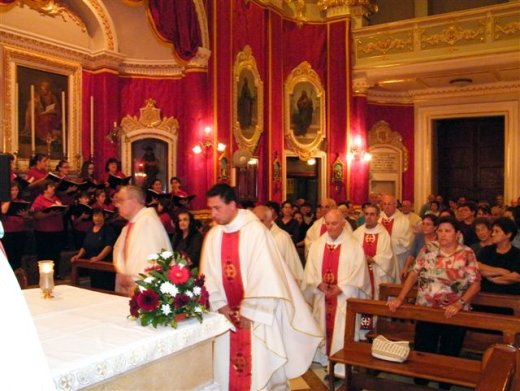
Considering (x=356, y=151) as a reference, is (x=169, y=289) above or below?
below

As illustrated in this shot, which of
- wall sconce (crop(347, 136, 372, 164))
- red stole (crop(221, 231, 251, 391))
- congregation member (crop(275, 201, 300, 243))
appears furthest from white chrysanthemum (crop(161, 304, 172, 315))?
wall sconce (crop(347, 136, 372, 164))

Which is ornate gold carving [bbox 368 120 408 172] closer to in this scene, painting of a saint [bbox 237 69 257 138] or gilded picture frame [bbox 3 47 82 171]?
painting of a saint [bbox 237 69 257 138]

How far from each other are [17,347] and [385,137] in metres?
→ 18.4

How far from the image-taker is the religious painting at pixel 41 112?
38.2 feet

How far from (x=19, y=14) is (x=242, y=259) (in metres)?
9.83

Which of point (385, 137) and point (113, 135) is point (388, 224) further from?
point (385, 137)

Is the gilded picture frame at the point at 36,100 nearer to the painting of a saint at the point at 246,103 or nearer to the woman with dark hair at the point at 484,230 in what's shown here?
the painting of a saint at the point at 246,103

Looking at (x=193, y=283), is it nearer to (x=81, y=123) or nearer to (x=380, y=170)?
(x=81, y=123)

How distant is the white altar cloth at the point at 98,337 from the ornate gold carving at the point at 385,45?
47.3 feet

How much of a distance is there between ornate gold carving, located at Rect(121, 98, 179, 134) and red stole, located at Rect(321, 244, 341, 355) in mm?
9322

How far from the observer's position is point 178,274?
10.3 ft

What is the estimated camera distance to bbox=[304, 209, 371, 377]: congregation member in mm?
5691

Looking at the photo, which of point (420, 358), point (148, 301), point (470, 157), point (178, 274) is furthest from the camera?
point (470, 157)

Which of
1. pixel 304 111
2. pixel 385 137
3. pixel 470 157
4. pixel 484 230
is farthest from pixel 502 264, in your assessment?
pixel 470 157
